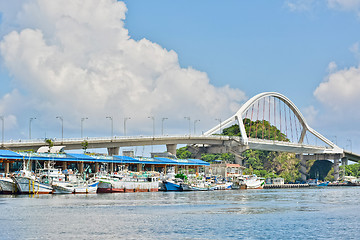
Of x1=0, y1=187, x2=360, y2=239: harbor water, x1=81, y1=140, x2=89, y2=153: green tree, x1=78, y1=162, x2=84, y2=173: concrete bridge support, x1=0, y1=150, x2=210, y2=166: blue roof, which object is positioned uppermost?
x1=81, y1=140, x2=89, y2=153: green tree

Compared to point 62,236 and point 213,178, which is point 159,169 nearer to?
point 213,178

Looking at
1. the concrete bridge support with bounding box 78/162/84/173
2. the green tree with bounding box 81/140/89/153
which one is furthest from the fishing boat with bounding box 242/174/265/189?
the concrete bridge support with bounding box 78/162/84/173

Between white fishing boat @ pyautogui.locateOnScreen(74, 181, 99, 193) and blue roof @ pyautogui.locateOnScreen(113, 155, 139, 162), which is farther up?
blue roof @ pyautogui.locateOnScreen(113, 155, 139, 162)

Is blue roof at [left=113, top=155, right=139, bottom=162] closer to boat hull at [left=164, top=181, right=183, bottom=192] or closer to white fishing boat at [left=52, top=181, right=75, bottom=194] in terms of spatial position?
boat hull at [left=164, top=181, right=183, bottom=192]

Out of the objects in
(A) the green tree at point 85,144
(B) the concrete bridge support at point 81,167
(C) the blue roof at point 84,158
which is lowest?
(B) the concrete bridge support at point 81,167

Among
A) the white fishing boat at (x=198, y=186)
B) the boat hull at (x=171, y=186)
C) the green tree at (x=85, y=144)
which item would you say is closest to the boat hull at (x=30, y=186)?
the boat hull at (x=171, y=186)

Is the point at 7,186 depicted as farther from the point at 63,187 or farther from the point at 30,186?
the point at 63,187

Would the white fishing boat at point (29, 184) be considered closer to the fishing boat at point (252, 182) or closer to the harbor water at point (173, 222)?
the harbor water at point (173, 222)

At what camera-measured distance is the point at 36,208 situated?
74.7 meters

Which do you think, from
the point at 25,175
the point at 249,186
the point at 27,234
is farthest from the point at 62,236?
the point at 249,186

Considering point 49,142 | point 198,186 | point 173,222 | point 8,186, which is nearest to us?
point 173,222

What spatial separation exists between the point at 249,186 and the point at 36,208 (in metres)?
113

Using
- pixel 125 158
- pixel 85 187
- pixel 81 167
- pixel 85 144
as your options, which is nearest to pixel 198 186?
pixel 125 158

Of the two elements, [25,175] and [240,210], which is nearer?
[240,210]
